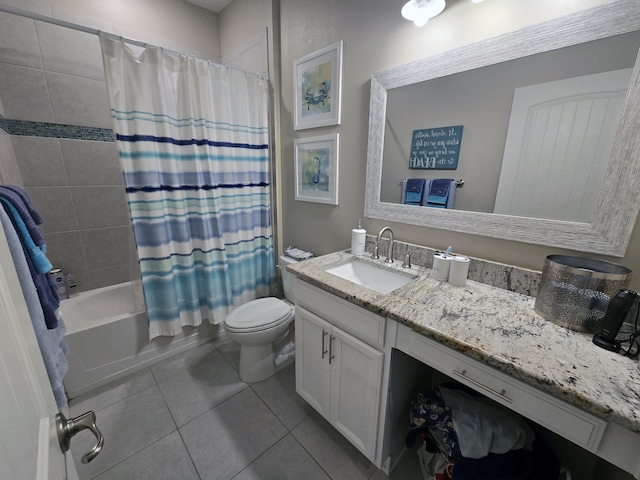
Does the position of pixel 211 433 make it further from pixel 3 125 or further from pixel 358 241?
pixel 3 125

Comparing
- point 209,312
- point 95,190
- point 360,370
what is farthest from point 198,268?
point 360,370

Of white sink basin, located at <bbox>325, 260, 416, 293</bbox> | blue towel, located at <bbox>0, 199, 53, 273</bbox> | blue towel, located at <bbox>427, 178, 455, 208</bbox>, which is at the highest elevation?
blue towel, located at <bbox>427, 178, 455, 208</bbox>

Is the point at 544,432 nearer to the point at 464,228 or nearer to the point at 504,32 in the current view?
the point at 464,228

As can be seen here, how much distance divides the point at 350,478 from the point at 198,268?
5.01 ft

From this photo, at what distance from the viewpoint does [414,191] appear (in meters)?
1.38

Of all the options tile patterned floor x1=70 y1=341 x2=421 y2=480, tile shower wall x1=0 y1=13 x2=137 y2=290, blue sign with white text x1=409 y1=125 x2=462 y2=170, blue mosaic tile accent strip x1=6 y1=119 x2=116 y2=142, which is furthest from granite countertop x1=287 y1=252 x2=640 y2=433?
blue mosaic tile accent strip x1=6 y1=119 x2=116 y2=142

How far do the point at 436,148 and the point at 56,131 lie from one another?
2.56 m

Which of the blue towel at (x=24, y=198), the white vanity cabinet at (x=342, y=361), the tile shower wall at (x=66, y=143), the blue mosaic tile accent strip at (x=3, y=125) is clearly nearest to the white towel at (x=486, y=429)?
the white vanity cabinet at (x=342, y=361)

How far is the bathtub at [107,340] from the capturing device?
1.61 metres

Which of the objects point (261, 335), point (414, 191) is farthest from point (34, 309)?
point (414, 191)

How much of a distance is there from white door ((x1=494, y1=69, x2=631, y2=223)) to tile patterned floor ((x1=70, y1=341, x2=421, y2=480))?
132 cm

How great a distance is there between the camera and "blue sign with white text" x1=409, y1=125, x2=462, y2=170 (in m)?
1.22

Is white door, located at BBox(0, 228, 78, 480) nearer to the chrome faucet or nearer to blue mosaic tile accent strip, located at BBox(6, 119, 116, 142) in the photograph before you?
the chrome faucet

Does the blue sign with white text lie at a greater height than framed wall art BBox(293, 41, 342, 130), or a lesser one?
lesser
